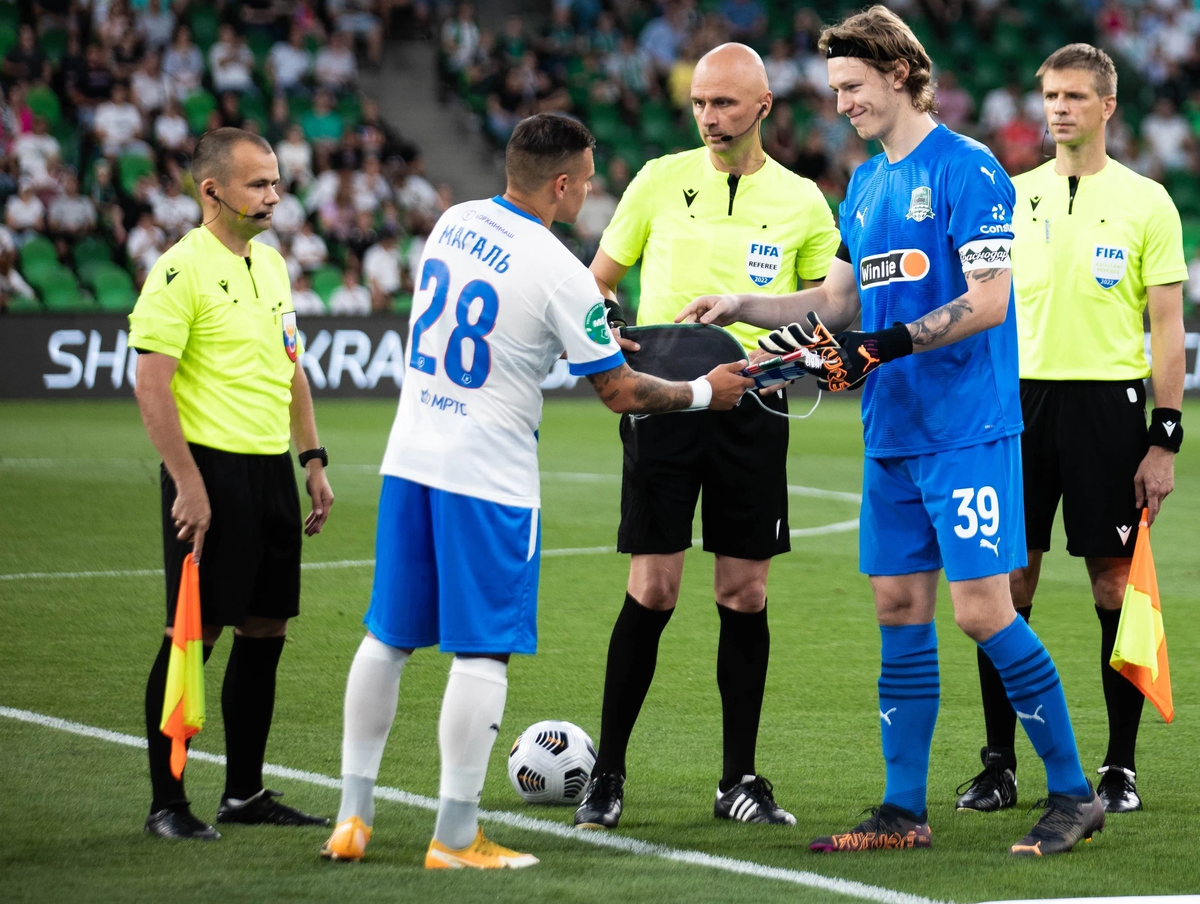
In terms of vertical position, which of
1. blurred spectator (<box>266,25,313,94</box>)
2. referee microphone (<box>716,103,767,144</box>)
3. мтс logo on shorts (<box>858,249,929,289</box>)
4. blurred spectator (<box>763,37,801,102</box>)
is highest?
blurred spectator (<box>763,37,801,102</box>)

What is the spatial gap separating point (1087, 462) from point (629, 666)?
1626mm

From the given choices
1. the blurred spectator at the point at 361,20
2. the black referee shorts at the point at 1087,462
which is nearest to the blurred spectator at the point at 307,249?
the blurred spectator at the point at 361,20

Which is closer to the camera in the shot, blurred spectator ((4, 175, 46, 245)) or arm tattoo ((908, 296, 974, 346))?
arm tattoo ((908, 296, 974, 346))

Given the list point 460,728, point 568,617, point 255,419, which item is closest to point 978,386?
point 460,728

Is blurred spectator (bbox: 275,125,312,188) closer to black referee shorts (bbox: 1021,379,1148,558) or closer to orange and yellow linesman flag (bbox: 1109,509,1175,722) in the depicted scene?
black referee shorts (bbox: 1021,379,1148,558)

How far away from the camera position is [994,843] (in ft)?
14.8

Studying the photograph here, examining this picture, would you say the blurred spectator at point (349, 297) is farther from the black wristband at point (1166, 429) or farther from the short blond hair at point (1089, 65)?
the black wristband at point (1166, 429)

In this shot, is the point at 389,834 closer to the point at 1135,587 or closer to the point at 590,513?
the point at 1135,587

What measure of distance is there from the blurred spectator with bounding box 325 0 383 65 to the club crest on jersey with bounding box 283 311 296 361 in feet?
63.9

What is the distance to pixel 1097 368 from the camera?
5.17m

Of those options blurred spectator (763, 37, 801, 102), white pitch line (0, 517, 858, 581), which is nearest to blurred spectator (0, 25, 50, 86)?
blurred spectator (763, 37, 801, 102)

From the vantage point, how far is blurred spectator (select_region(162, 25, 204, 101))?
2078 cm

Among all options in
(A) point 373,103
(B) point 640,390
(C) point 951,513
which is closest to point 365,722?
(B) point 640,390

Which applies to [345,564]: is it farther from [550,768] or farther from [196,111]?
[196,111]
